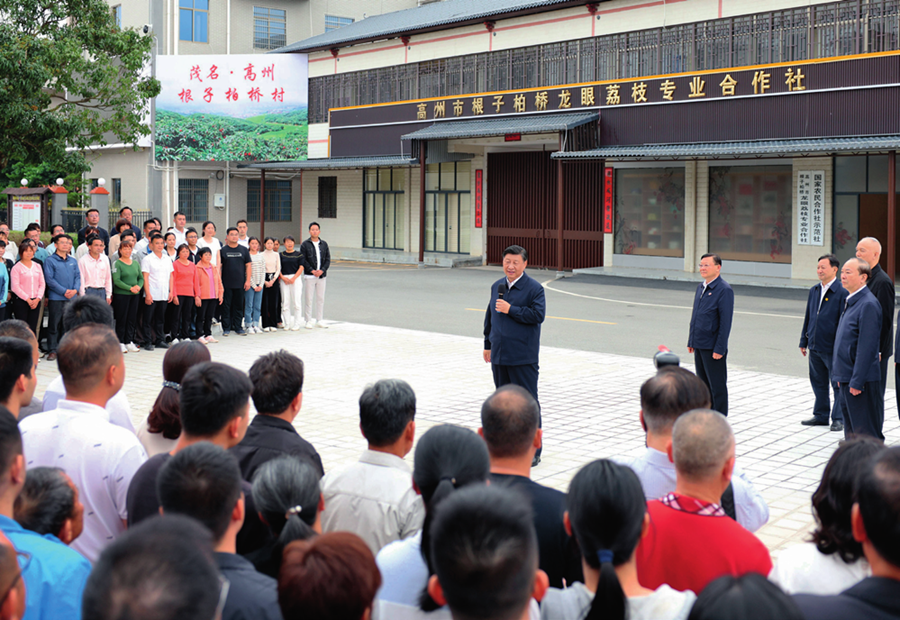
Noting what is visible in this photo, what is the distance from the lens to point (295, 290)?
1625cm

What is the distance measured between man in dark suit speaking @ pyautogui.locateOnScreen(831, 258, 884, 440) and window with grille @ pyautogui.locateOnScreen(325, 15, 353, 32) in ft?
124

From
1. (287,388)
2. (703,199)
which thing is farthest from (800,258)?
(287,388)

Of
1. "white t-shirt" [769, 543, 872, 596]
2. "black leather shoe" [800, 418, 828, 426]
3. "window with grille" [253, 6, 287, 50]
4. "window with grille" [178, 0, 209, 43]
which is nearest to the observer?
"white t-shirt" [769, 543, 872, 596]

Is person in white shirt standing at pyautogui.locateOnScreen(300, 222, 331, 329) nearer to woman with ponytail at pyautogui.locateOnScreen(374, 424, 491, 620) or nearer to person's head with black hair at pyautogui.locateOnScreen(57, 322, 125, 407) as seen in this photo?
person's head with black hair at pyautogui.locateOnScreen(57, 322, 125, 407)

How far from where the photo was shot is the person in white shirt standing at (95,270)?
12938mm

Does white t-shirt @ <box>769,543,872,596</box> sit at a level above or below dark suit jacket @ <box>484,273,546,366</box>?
below

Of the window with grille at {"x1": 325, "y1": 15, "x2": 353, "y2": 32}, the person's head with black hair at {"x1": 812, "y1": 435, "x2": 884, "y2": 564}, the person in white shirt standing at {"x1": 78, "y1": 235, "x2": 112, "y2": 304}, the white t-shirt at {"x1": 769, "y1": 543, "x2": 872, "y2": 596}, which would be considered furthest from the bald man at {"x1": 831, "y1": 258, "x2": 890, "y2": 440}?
the window with grille at {"x1": 325, "y1": 15, "x2": 353, "y2": 32}

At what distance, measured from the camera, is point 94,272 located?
12992mm

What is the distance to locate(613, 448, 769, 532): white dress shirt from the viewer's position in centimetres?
398

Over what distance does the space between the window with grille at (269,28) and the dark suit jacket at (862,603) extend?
1622 inches

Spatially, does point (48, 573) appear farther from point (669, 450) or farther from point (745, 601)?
point (669, 450)

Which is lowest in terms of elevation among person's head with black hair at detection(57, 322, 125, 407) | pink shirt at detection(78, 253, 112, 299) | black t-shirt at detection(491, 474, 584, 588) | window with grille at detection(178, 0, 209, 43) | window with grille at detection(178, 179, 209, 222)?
black t-shirt at detection(491, 474, 584, 588)

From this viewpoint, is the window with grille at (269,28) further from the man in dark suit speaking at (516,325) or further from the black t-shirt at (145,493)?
the black t-shirt at (145,493)

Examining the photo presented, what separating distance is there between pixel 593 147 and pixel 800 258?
22.7ft
